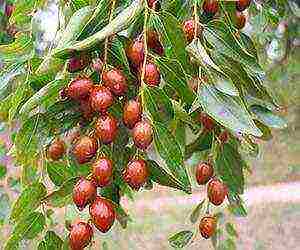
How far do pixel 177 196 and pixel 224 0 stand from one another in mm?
7577

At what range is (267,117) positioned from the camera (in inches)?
65.7

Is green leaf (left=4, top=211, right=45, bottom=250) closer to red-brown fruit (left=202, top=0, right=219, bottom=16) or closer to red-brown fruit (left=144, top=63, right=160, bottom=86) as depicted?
red-brown fruit (left=144, top=63, right=160, bottom=86)

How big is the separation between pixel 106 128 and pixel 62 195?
8.2 inches

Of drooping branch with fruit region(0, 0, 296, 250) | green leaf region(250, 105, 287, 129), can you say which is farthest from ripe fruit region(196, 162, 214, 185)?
green leaf region(250, 105, 287, 129)

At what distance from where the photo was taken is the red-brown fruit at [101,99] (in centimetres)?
106

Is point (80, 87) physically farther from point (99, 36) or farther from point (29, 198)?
Answer: point (29, 198)

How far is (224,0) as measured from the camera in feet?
4.44

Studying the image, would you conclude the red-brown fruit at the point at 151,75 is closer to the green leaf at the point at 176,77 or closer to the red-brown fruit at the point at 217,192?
the green leaf at the point at 176,77

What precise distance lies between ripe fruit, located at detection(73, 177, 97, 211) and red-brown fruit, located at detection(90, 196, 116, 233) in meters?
0.01

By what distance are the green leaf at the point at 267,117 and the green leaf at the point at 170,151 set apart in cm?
51

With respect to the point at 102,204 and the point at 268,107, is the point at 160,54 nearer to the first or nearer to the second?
the point at 102,204

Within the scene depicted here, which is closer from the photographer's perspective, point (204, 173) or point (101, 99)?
point (101, 99)

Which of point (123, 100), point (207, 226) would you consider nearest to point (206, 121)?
point (207, 226)

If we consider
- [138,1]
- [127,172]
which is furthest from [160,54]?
[127,172]
